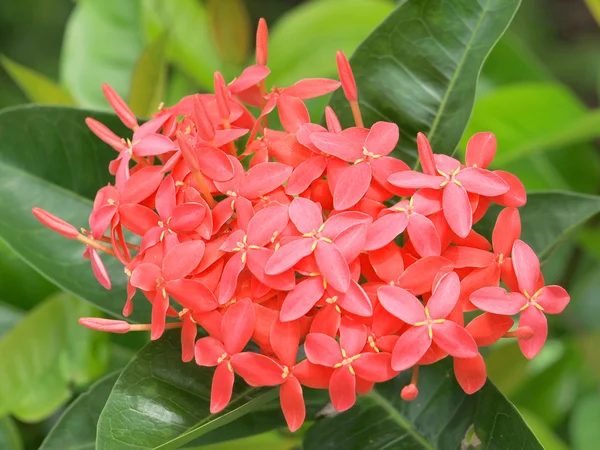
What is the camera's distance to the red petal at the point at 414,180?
0.50m

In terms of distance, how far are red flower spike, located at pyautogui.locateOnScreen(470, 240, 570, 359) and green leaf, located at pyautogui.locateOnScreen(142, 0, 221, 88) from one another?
666mm

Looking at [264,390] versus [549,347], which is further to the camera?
[549,347]

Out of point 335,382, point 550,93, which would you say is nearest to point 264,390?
point 335,382

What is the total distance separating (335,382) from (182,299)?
114mm

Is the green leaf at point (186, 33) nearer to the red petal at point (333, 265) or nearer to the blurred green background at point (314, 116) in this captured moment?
the blurred green background at point (314, 116)

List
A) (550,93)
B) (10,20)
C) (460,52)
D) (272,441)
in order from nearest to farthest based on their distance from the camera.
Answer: (460,52) → (272,441) → (550,93) → (10,20)

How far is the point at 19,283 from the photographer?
0.88 meters

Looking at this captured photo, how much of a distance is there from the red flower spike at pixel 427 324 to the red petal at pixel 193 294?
0.11m

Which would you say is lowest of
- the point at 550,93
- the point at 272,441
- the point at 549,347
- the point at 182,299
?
the point at 549,347

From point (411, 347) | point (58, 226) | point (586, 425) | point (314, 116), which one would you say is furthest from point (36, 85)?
point (586, 425)

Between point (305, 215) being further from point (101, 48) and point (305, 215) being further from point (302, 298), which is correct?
point (101, 48)

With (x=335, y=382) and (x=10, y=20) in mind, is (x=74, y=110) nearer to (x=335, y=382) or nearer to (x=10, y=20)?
(x=335, y=382)

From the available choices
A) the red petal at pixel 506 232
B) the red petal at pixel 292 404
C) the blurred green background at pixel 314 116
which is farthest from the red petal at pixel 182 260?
the blurred green background at pixel 314 116

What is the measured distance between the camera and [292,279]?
1.56 feet
